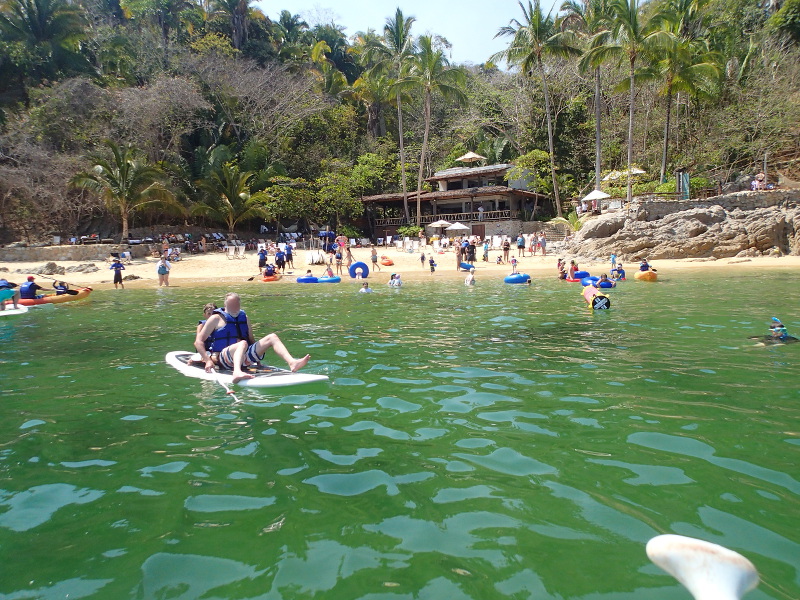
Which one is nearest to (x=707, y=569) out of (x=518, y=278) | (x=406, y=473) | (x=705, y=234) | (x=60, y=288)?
(x=406, y=473)

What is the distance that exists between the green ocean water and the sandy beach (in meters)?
15.6

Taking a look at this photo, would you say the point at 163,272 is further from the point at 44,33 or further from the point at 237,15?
the point at 237,15

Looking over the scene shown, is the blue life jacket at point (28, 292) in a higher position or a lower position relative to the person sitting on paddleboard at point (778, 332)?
higher

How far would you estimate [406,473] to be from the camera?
4129 millimetres

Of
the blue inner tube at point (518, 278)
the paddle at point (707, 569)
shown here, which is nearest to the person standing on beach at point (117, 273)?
the blue inner tube at point (518, 278)

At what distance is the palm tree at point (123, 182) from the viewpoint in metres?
28.8

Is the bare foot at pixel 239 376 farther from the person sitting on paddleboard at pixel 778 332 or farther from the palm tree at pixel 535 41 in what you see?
the palm tree at pixel 535 41

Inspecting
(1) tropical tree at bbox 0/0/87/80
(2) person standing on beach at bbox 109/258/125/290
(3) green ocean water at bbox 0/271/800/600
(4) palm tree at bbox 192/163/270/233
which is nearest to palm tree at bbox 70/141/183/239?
(4) palm tree at bbox 192/163/270/233

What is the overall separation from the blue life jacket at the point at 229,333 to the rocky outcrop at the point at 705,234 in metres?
24.3

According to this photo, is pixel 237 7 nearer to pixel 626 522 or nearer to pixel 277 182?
pixel 277 182

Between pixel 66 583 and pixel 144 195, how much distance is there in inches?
1229

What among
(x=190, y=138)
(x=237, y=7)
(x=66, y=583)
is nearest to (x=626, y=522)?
(x=66, y=583)

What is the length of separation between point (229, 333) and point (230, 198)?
30.9 metres

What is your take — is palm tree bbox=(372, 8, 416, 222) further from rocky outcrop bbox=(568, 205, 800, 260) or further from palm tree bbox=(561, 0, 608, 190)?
rocky outcrop bbox=(568, 205, 800, 260)
